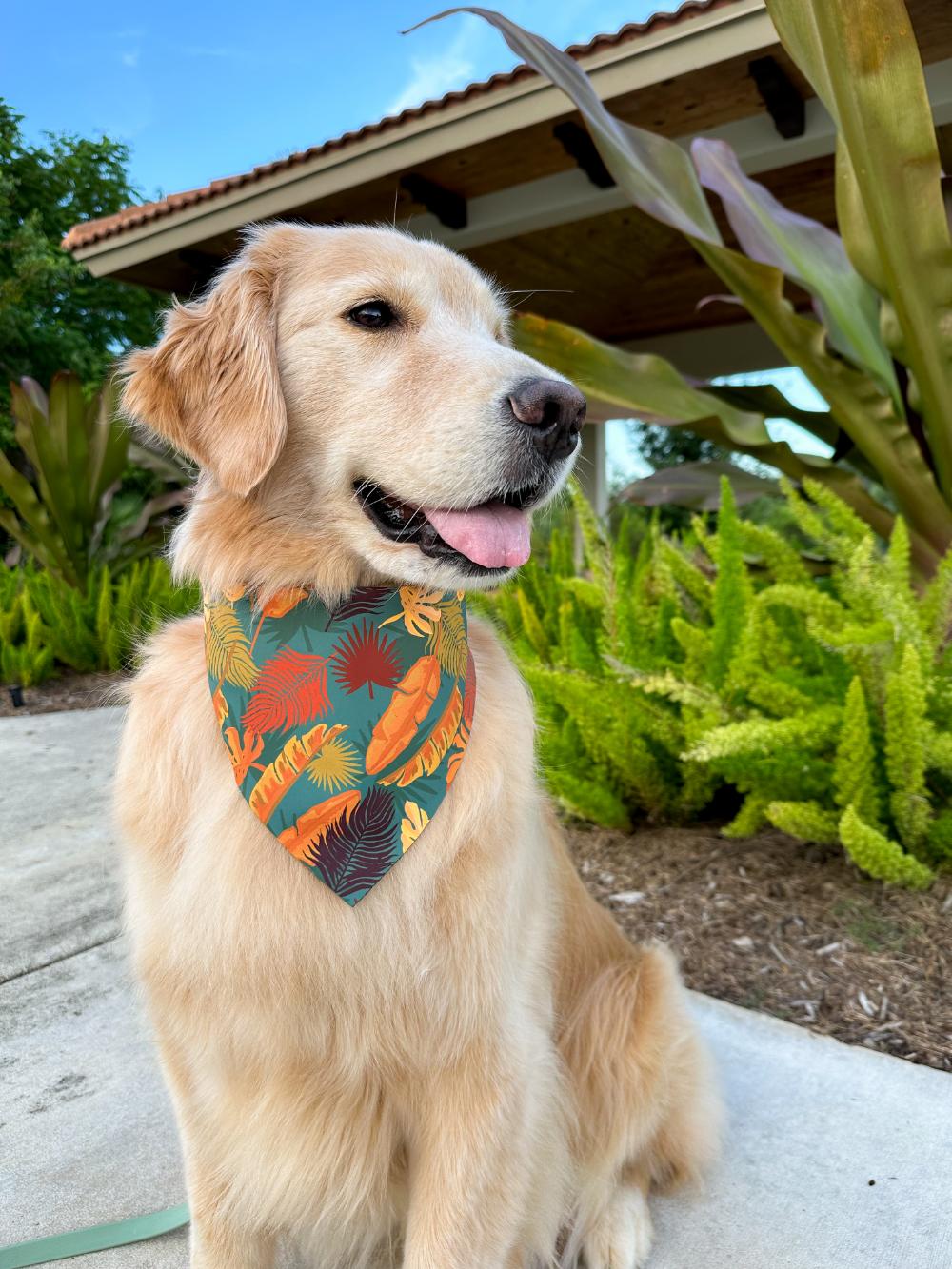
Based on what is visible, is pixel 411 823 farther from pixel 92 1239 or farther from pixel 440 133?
pixel 440 133

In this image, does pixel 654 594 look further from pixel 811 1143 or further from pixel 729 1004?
pixel 811 1143

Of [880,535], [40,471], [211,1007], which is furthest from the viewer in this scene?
[40,471]

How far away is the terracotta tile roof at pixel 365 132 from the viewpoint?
17.4 ft

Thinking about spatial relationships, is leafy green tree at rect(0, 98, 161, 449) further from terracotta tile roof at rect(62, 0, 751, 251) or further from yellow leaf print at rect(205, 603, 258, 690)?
yellow leaf print at rect(205, 603, 258, 690)

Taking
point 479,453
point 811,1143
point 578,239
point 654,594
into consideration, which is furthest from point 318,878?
point 578,239

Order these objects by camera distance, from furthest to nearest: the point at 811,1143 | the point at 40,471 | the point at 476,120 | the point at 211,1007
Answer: the point at 40,471, the point at 476,120, the point at 811,1143, the point at 211,1007

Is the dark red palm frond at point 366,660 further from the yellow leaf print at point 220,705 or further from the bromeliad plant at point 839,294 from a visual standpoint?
the bromeliad plant at point 839,294

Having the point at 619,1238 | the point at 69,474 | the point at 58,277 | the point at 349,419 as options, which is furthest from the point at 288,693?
the point at 58,277

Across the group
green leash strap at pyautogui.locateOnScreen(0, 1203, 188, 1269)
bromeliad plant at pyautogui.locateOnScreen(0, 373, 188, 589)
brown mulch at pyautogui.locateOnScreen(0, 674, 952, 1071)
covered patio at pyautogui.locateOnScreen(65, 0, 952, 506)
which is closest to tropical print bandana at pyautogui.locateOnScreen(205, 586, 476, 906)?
brown mulch at pyautogui.locateOnScreen(0, 674, 952, 1071)

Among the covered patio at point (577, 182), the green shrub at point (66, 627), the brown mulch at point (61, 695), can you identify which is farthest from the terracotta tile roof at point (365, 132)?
the brown mulch at point (61, 695)

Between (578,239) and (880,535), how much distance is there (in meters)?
5.95

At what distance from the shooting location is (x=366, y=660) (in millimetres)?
1490

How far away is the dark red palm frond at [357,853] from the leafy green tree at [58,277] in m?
14.9

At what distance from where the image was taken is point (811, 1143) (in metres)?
1.83
